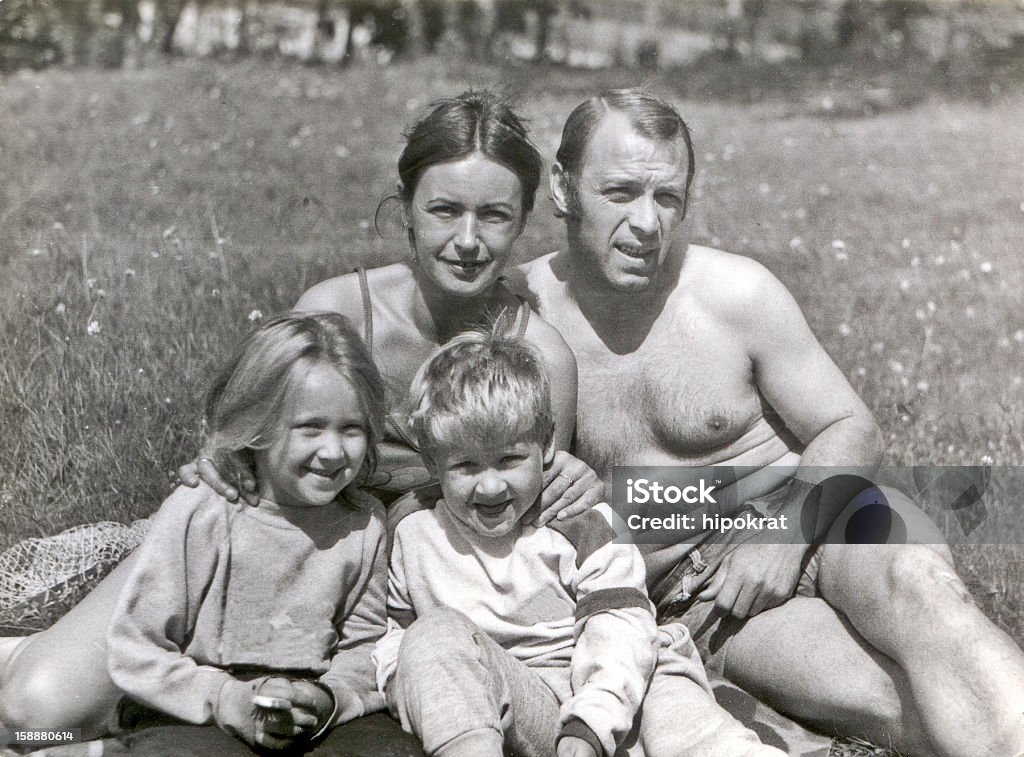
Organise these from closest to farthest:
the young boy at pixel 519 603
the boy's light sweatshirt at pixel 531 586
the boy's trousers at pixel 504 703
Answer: the boy's trousers at pixel 504 703 < the young boy at pixel 519 603 < the boy's light sweatshirt at pixel 531 586

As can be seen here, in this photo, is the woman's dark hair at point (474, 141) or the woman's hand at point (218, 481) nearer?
the woman's hand at point (218, 481)

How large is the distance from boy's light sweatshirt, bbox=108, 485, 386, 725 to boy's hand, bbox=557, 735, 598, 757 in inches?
17.4

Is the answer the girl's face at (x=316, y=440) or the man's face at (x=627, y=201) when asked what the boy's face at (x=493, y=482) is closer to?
the girl's face at (x=316, y=440)

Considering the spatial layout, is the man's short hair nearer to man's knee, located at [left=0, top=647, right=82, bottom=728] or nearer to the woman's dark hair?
the woman's dark hair

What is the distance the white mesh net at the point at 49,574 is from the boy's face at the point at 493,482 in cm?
A: 102

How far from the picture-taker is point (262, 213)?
304 centimetres

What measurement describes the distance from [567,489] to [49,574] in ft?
4.51

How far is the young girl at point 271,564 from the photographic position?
2.35m

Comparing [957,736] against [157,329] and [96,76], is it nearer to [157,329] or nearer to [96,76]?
[157,329]

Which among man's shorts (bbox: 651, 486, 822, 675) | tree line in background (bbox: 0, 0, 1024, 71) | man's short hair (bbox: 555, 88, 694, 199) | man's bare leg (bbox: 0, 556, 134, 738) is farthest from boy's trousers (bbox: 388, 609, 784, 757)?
tree line in background (bbox: 0, 0, 1024, 71)

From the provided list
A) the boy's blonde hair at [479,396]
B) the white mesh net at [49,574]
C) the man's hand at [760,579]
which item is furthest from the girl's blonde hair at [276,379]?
the man's hand at [760,579]

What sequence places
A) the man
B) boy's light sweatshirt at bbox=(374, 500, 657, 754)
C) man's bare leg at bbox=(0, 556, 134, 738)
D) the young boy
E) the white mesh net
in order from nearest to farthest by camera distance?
the young boy, boy's light sweatshirt at bbox=(374, 500, 657, 754), man's bare leg at bbox=(0, 556, 134, 738), the man, the white mesh net

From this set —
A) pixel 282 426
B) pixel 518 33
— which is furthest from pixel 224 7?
pixel 282 426

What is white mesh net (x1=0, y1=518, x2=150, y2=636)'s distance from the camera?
2904 millimetres
